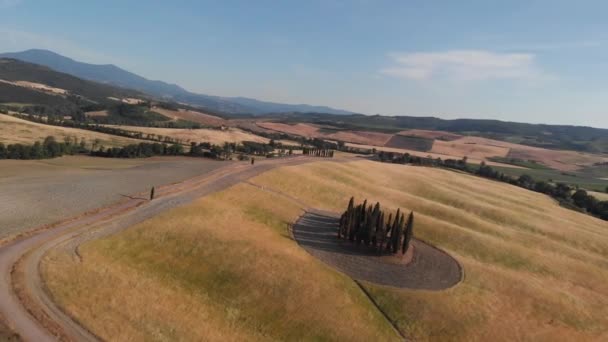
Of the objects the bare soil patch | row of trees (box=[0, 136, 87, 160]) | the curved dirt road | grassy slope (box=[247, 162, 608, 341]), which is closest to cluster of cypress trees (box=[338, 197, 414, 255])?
the bare soil patch

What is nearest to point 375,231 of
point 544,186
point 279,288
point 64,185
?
point 279,288

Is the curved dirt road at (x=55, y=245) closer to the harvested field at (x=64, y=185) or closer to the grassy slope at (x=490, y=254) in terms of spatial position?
the harvested field at (x=64, y=185)

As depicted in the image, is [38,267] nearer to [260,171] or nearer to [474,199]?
[260,171]

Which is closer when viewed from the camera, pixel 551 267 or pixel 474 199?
pixel 551 267

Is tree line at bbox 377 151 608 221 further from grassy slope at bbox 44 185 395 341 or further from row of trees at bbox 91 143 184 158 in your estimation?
grassy slope at bbox 44 185 395 341

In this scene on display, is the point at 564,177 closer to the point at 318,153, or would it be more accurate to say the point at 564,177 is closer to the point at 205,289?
the point at 318,153

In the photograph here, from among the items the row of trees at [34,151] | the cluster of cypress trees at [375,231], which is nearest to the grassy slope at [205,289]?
the cluster of cypress trees at [375,231]

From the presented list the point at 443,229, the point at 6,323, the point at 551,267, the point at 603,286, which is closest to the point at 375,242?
the point at 443,229
